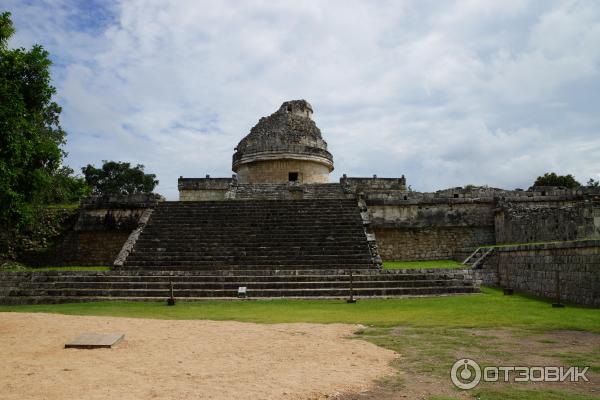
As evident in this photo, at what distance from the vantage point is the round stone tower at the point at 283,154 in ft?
87.1

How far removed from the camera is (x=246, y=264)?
15.5 metres

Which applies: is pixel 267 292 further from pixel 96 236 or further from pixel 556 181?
pixel 556 181

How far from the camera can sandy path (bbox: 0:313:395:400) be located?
4.79 m

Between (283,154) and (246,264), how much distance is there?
38.2ft

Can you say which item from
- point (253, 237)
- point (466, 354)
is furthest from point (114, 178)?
point (466, 354)

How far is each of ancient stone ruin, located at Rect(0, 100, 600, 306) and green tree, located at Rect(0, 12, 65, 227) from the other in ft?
8.12

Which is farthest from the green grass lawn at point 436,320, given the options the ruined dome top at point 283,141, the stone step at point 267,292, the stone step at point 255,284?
the ruined dome top at point 283,141

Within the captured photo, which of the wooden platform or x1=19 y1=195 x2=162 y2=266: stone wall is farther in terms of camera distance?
x1=19 y1=195 x2=162 y2=266: stone wall

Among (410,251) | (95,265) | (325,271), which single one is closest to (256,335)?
(325,271)

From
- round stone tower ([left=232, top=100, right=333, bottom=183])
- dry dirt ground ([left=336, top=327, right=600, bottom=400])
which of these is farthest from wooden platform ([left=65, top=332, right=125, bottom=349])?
round stone tower ([left=232, top=100, right=333, bottom=183])

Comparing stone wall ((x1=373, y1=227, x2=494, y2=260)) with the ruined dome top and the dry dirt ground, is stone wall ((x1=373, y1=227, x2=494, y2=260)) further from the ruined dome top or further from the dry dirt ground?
the dry dirt ground

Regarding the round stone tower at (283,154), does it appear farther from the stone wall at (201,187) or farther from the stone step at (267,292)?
the stone step at (267,292)

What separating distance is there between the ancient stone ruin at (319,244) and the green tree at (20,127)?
8.12 ft

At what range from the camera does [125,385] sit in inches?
195
